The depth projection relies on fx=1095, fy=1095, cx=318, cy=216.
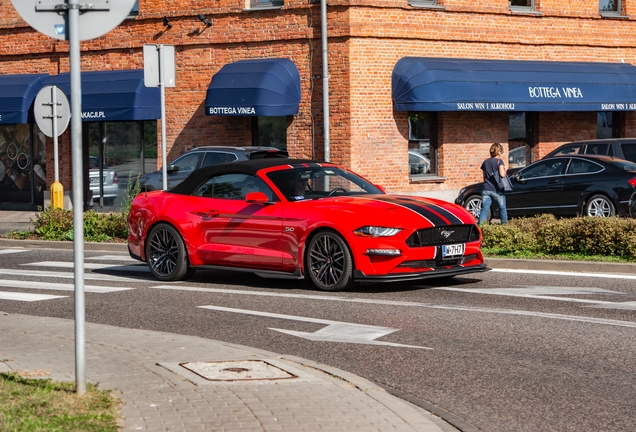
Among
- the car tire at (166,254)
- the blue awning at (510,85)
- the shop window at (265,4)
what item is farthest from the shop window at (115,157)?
the car tire at (166,254)

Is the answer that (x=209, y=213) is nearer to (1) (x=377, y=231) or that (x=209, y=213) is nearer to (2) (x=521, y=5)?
(1) (x=377, y=231)

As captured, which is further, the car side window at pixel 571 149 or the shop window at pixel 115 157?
the shop window at pixel 115 157

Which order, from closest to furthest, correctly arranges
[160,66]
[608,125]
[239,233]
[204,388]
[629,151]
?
[204,388] → [239,233] → [160,66] → [629,151] → [608,125]

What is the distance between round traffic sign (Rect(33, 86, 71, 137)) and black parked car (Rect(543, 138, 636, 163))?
9694 mm

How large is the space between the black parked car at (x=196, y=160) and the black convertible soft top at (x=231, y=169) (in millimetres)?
8789

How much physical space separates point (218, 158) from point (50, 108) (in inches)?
165

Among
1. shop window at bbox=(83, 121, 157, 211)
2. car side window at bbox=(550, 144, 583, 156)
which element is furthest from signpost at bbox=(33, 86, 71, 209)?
car side window at bbox=(550, 144, 583, 156)

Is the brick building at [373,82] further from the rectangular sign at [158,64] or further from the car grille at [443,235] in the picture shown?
the car grille at [443,235]

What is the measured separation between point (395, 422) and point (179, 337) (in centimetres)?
350

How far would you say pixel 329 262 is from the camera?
41.2 feet

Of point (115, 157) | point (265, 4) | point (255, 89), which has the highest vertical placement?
point (265, 4)

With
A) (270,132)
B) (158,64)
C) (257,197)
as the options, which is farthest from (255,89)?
(257,197)

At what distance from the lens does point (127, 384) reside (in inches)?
286

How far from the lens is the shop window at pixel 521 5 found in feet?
93.1
